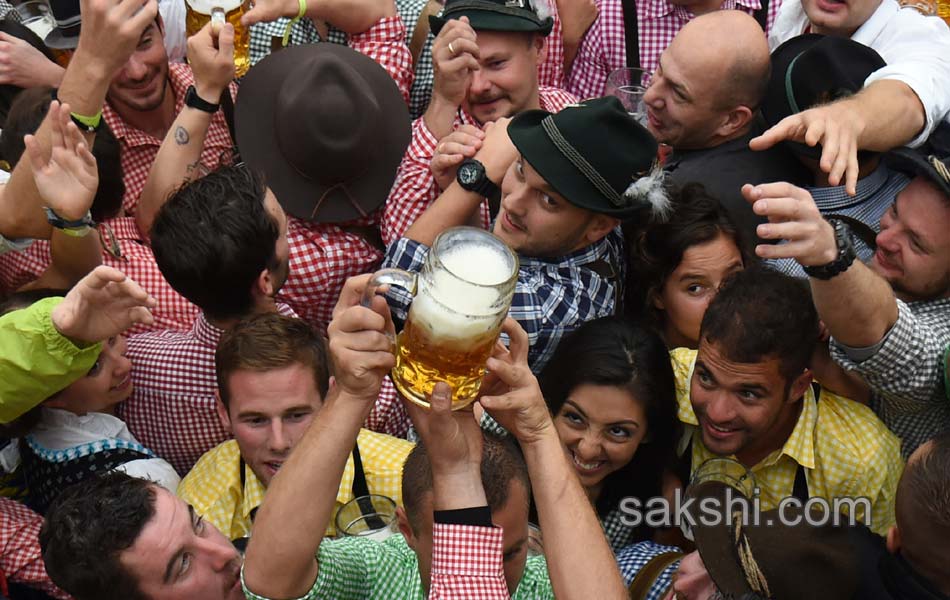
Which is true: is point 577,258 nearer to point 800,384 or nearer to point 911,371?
point 800,384

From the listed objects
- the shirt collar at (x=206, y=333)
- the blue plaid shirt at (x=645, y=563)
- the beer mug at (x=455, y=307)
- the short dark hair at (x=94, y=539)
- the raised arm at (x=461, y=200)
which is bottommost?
the blue plaid shirt at (x=645, y=563)

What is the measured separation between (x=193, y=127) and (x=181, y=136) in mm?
49

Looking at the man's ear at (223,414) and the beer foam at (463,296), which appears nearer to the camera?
the beer foam at (463,296)

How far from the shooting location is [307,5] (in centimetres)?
364

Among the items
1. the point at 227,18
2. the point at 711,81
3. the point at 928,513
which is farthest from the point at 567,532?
the point at 227,18

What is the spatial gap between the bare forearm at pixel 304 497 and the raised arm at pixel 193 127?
1.75m

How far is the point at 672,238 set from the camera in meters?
3.08

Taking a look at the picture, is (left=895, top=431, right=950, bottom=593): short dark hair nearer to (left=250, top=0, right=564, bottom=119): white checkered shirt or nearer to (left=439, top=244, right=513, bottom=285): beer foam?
(left=439, top=244, right=513, bottom=285): beer foam

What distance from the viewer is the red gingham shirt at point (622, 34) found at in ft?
13.5

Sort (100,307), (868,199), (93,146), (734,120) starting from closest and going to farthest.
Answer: (100,307), (868,199), (93,146), (734,120)

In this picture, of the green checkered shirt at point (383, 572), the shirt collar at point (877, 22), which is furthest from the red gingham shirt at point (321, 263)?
the shirt collar at point (877, 22)

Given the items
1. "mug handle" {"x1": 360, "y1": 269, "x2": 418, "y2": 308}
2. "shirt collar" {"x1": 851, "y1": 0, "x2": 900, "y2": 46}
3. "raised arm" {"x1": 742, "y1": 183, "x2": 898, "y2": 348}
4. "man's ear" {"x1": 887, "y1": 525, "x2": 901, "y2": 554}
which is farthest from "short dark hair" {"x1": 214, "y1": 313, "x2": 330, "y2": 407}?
"shirt collar" {"x1": 851, "y1": 0, "x2": 900, "y2": 46}

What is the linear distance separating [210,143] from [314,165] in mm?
830

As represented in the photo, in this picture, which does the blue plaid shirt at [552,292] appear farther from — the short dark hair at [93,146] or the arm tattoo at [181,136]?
the short dark hair at [93,146]
